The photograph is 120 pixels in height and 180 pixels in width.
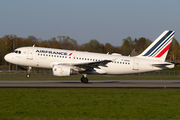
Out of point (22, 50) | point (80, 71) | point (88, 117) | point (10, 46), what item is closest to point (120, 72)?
point (80, 71)

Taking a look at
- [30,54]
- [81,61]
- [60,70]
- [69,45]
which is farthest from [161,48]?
[69,45]

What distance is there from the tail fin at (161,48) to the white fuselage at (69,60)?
1495 mm

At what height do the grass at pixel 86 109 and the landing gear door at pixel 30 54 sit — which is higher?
the landing gear door at pixel 30 54

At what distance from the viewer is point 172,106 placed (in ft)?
47.9

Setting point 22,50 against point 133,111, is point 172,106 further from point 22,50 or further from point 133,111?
point 22,50

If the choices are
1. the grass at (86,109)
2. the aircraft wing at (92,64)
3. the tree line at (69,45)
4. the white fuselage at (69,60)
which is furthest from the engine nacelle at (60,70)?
the tree line at (69,45)

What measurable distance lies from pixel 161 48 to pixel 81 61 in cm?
1247

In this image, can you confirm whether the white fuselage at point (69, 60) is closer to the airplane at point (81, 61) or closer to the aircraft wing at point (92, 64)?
the airplane at point (81, 61)

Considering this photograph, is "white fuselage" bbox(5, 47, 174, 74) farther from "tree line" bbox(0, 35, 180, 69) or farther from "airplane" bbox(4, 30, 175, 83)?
"tree line" bbox(0, 35, 180, 69)

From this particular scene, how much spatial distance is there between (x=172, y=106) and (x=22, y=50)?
77.4 ft

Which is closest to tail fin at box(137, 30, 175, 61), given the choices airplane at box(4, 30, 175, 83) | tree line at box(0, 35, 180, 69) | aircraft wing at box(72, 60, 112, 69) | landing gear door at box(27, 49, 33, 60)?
airplane at box(4, 30, 175, 83)

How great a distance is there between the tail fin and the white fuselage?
1495mm

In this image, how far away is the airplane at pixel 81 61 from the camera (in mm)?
31078

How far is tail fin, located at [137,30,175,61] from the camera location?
35156 mm
